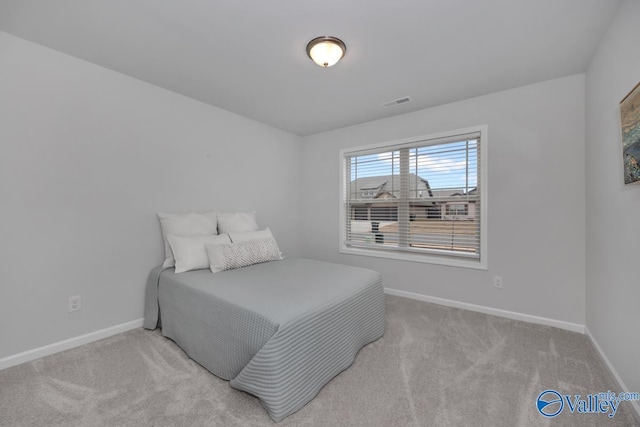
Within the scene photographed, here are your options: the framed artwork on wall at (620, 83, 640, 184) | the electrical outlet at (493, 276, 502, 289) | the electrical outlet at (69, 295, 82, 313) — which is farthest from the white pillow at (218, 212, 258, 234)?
the framed artwork on wall at (620, 83, 640, 184)

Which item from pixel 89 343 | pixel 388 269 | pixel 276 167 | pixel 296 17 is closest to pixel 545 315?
pixel 388 269

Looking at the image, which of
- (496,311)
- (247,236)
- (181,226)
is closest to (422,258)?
(496,311)

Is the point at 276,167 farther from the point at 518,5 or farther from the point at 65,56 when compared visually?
the point at 518,5

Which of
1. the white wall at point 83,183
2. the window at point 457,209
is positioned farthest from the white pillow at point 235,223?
the window at point 457,209

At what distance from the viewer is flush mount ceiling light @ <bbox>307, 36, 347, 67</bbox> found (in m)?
1.86

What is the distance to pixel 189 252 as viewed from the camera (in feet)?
7.91

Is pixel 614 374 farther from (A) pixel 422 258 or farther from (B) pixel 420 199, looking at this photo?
(B) pixel 420 199

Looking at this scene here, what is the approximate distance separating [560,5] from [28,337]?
420 cm

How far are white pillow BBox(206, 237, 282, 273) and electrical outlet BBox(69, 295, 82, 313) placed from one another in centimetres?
103

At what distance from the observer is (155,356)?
1991mm

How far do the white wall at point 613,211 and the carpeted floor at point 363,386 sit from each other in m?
0.31

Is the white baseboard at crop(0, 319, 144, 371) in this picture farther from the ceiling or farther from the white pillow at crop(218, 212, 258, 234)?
the ceiling

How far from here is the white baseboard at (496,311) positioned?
2.39 m

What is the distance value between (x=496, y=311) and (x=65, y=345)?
153 inches
